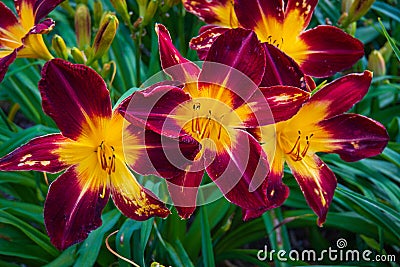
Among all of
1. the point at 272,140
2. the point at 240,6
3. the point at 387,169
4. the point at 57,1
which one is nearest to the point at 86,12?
the point at 57,1

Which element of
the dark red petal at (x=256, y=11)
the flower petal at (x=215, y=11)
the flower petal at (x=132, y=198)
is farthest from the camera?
the flower petal at (x=215, y=11)

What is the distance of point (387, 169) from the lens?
1480mm

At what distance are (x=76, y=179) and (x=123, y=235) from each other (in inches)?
10.5

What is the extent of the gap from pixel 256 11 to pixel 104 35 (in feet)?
0.92

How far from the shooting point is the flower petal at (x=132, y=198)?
0.88 m

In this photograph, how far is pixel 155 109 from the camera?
785mm

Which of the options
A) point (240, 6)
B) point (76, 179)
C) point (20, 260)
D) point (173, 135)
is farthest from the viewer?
point (20, 260)

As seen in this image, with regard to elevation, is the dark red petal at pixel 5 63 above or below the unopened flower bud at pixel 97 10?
above

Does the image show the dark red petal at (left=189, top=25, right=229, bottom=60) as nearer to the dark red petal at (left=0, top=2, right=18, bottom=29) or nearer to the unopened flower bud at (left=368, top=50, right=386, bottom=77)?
the dark red petal at (left=0, top=2, right=18, bottom=29)

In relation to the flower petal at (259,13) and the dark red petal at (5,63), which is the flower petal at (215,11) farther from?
the dark red petal at (5,63)

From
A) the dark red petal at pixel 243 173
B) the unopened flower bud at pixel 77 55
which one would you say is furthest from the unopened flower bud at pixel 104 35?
the dark red petal at pixel 243 173

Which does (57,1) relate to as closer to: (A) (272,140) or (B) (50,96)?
(B) (50,96)

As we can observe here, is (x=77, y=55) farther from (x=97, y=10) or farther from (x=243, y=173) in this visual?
(x=243, y=173)

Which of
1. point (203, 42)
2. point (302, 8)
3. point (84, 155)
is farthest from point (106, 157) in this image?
point (302, 8)
